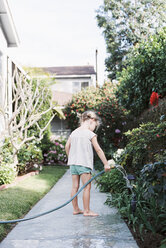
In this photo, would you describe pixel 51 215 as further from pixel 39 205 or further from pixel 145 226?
pixel 145 226

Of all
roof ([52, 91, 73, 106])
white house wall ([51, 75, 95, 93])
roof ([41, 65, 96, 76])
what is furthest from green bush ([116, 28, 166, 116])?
roof ([41, 65, 96, 76])

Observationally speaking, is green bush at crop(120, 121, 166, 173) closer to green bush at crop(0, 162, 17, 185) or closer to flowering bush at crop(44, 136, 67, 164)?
green bush at crop(0, 162, 17, 185)

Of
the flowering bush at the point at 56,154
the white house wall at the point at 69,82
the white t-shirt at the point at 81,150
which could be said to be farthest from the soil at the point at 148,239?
the white house wall at the point at 69,82

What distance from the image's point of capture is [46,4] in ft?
56.6

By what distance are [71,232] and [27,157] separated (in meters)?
6.07

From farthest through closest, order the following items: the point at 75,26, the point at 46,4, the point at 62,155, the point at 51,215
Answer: the point at 75,26
the point at 46,4
the point at 62,155
the point at 51,215

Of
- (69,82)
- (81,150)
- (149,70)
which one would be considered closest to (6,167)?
(81,150)

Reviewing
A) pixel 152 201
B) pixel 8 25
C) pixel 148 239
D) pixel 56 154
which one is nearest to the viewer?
pixel 148 239

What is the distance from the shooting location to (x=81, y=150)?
4660mm

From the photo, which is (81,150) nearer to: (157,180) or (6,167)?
(157,180)

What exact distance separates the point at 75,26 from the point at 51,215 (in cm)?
2471

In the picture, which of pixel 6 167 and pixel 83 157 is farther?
pixel 6 167

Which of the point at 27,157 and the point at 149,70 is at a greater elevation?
the point at 149,70

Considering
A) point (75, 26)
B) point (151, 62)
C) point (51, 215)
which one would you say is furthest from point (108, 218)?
point (75, 26)
